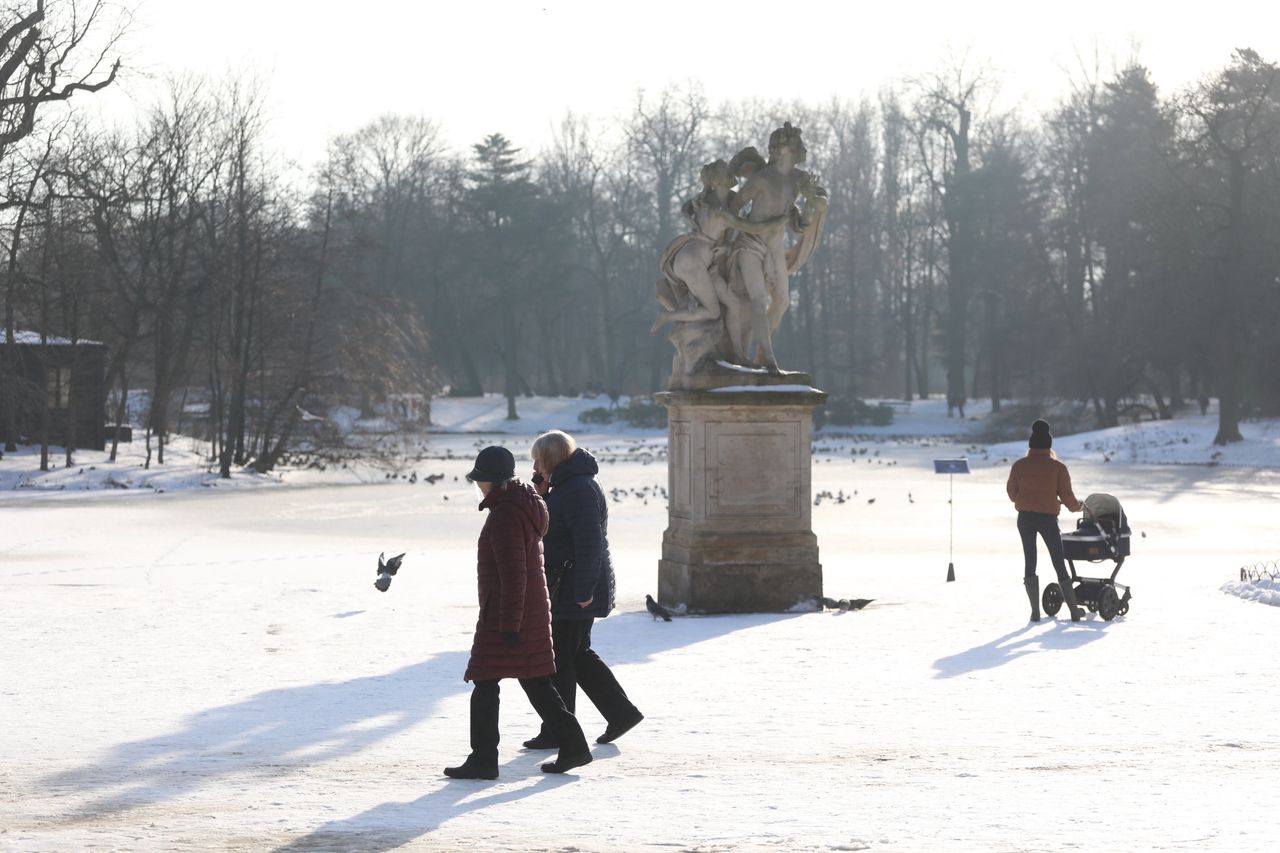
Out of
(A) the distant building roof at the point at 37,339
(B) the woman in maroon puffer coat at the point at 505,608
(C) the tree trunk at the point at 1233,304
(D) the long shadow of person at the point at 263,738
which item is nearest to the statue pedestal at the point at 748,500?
(D) the long shadow of person at the point at 263,738

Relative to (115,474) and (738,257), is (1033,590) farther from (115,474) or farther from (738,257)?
(115,474)

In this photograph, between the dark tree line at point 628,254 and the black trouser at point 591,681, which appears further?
the dark tree line at point 628,254

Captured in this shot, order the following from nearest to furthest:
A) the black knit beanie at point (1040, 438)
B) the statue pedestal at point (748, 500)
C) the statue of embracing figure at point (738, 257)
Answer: the black knit beanie at point (1040, 438) → the statue pedestal at point (748, 500) → the statue of embracing figure at point (738, 257)

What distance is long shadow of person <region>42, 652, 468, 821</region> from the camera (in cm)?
727

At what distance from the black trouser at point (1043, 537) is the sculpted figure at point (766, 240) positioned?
8.32ft

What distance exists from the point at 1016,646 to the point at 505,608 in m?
5.51

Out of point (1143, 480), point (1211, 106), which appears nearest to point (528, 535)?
point (1143, 480)

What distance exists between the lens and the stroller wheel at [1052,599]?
42.9ft

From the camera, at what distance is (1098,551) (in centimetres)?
1291

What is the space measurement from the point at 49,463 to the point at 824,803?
1379 inches

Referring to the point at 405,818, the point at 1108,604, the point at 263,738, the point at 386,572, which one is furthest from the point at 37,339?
the point at 405,818

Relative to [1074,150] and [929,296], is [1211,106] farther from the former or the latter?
[929,296]

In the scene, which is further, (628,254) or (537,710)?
(628,254)

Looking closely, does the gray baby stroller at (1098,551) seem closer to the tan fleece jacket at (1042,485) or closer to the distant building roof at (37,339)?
the tan fleece jacket at (1042,485)
